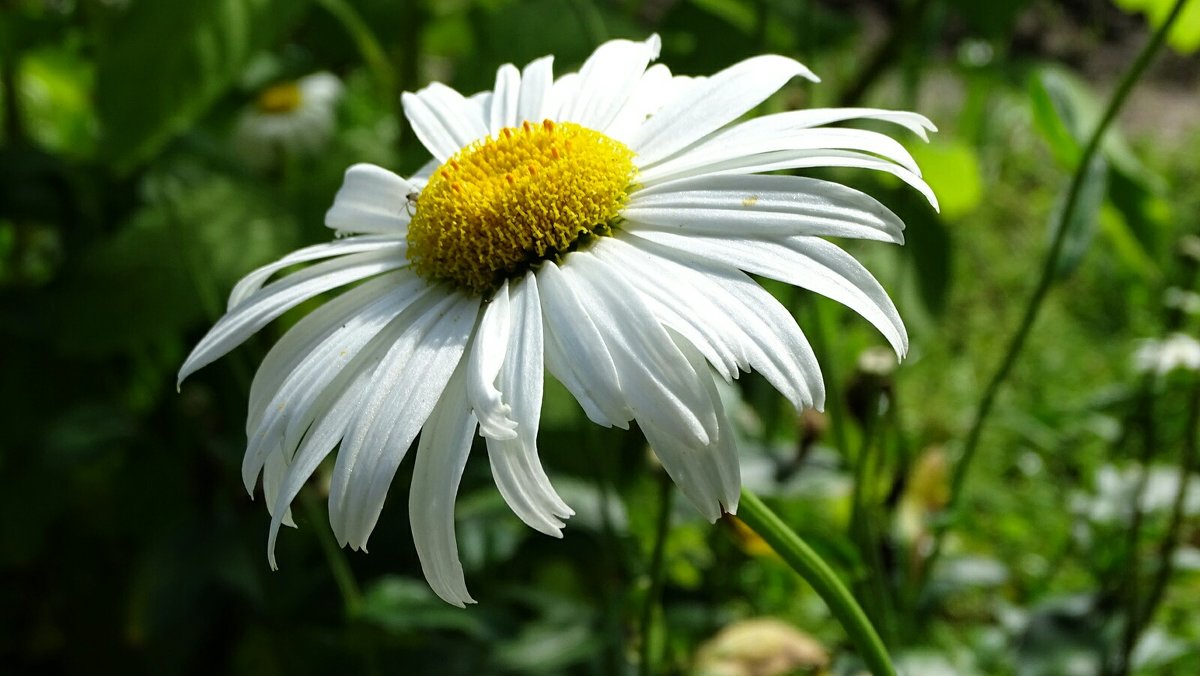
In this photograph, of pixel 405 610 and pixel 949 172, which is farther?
pixel 949 172

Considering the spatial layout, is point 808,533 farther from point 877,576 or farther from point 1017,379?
point 1017,379

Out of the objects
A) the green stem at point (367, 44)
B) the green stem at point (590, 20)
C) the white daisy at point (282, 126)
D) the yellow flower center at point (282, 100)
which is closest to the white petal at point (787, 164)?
the green stem at point (590, 20)

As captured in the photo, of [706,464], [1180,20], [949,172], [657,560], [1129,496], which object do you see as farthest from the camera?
[949,172]

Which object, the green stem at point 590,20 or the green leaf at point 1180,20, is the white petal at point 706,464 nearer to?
the green stem at point 590,20

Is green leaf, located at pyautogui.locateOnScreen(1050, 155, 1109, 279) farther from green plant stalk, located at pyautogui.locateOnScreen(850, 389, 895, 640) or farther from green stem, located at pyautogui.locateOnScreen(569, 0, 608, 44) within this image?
green stem, located at pyautogui.locateOnScreen(569, 0, 608, 44)

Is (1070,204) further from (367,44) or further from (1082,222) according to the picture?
(367,44)

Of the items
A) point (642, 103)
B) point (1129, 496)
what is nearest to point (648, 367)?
point (642, 103)

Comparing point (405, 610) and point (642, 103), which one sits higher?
point (642, 103)
